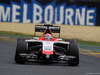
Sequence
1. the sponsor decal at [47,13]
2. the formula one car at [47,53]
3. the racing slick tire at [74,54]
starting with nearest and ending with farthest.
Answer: the formula one car at [47,53] → the racing slick tire at [74,54] → the sponsor decal at [47,13]

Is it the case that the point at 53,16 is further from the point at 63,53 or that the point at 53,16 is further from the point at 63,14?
the point at 63,53

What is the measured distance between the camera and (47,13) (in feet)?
113

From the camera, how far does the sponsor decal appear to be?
34.1 m

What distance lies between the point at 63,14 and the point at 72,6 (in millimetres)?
1112

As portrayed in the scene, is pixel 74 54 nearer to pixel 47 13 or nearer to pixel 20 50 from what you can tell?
pixel 20 50

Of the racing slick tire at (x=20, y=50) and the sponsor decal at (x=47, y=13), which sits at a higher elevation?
the sponsor decal at (x=47, y=13)

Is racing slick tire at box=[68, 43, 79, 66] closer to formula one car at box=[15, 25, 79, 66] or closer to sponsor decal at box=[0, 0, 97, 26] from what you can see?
formula one car at box=[15, 25, 79, 66]

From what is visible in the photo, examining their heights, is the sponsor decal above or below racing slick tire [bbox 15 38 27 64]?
above

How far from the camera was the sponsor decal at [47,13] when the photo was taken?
112 ft

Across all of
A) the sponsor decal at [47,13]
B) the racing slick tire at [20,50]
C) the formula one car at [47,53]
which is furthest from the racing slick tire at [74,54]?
the sponsor decal at [47,13]

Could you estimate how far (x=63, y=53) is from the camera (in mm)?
12578

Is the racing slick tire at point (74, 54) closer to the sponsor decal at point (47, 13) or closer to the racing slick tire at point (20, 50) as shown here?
the racing slick tire at point (20, 50)

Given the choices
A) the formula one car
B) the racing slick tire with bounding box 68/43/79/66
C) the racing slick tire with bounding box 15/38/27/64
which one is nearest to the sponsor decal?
the formula one car

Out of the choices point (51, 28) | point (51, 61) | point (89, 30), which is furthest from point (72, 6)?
point (51, 61)
